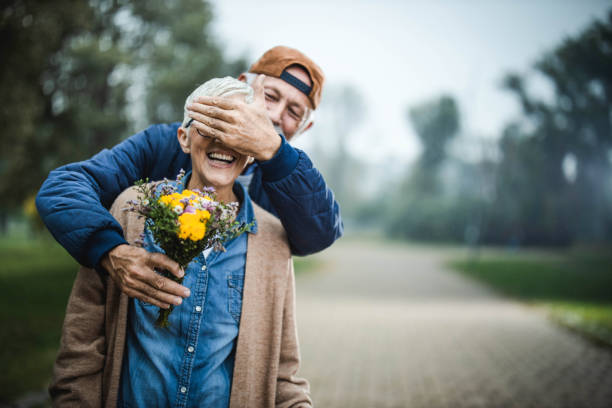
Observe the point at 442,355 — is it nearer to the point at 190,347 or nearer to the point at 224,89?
the point at 190,347

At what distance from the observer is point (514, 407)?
19.3 feet

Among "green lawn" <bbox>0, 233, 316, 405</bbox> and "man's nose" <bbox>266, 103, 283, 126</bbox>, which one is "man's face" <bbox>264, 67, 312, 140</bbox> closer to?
"man's nose" <bbox>266, 103, 283, 126</bbox>

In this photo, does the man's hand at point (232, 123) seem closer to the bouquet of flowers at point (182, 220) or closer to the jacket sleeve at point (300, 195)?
the jacket sleeve at point (300, 195)

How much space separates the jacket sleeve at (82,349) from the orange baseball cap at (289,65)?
1.30m

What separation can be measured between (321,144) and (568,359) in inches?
1933

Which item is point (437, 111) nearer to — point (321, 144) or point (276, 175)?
point (321, 144)

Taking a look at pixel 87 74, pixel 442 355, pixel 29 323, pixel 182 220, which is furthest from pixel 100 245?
pixel 87 74

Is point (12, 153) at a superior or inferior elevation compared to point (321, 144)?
inferior

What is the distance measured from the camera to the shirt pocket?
1750 mm

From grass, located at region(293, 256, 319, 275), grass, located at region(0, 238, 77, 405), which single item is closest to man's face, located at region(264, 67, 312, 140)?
grass, located at region(0, 238, 77, 405)

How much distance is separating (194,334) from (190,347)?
0.05 meters

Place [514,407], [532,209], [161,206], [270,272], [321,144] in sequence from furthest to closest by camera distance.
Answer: [321,144] < [532,209] < [514,407] < [270,272] < [161,206]

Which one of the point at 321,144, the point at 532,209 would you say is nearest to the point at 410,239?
the point at 532,209

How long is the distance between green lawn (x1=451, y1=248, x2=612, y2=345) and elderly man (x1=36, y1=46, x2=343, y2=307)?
1032cm
